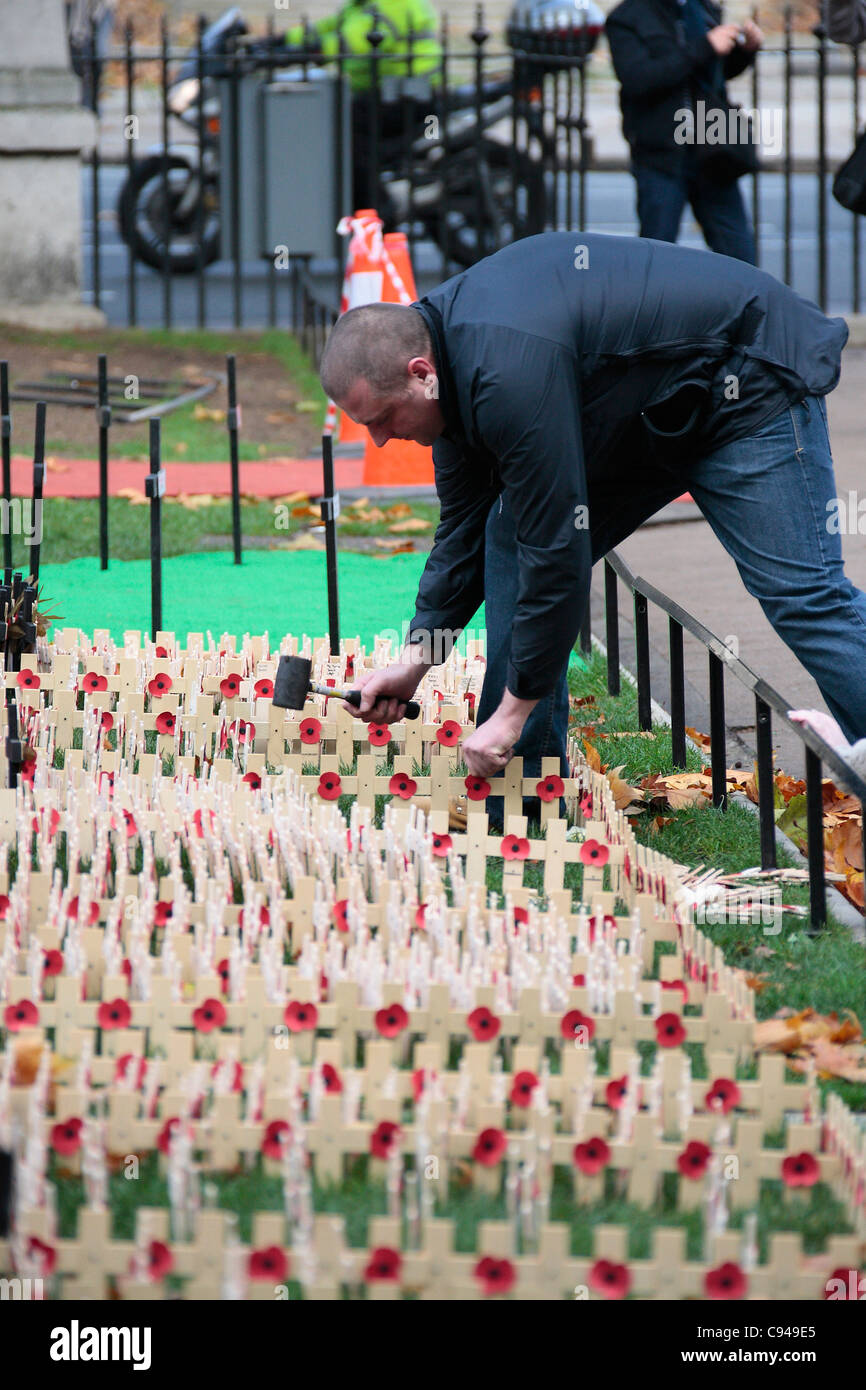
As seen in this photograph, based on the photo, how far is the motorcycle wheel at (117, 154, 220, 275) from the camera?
14609mm

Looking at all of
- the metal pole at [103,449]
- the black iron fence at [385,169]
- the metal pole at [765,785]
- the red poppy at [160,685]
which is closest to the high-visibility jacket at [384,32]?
the black iron fence at [385,169]

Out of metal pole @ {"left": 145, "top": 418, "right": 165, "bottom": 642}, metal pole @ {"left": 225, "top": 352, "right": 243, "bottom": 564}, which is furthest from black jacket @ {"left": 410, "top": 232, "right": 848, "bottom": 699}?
metal pole @ {"left": 225, "top": 352, "right": 243, "bottom": 564}

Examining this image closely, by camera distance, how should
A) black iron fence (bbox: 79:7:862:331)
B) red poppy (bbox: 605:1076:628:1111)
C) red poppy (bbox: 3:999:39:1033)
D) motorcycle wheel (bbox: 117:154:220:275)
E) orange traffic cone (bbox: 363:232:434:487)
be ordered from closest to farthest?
red poppy (bbox: 605:1076:628:1111) → red poppy (bbox: 3:999:39:1033) → orange traffic cone (bbox: 363:232:434:487) → black iron fence (bbox: 79:7:862:331) → motorcycle wheel (bbox: 117:154:220:275)

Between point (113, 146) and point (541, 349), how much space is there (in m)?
19.8

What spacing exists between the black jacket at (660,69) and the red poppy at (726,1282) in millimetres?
7306

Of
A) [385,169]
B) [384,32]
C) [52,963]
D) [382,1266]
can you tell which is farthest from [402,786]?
[385,169]

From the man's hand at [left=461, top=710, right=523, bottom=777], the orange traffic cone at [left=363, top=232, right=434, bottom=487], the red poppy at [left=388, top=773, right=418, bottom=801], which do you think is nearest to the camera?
the man's hand at [left=461, top=710, right=523, bottom=777]

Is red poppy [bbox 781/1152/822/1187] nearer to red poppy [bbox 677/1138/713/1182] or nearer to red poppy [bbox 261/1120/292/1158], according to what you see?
red poppy [bbox 677/1138/713/1182]

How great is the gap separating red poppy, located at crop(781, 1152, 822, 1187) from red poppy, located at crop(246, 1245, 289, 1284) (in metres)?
0.80

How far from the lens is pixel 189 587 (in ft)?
23.2

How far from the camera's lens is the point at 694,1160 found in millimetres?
2658

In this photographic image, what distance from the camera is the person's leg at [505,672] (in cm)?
418
